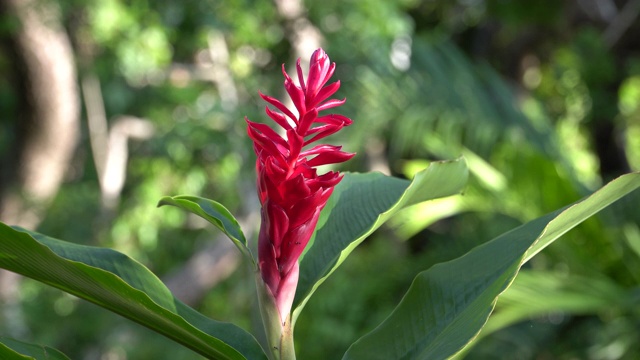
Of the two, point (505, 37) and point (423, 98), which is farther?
point (505, 37)

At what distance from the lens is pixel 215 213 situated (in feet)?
1.76

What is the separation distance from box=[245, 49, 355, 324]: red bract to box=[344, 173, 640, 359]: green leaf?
8 cm

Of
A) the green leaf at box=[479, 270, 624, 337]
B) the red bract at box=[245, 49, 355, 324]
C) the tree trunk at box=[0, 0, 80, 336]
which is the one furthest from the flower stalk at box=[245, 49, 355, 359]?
the tree trunk at box=[0, 0, 80, 336]

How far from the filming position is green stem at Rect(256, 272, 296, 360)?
0.50 metres

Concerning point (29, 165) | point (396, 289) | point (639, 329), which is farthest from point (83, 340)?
point (639, 329)

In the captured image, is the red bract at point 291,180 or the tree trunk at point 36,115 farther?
the tree trunk at point 36,115

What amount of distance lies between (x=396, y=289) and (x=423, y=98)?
50.7 inches

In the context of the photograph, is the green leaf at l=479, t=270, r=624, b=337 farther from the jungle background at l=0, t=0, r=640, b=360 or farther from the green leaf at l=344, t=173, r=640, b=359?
the green leaf at l=344, t=173, r=640, b=359

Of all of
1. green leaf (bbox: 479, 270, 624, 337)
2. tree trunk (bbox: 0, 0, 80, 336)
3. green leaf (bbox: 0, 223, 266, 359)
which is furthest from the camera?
tree trunk (bbox: 0, 0, 80, 336)

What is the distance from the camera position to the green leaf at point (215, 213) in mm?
512

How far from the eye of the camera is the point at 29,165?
3.59 meters

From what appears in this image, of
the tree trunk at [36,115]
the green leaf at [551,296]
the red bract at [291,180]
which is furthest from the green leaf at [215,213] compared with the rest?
the tree trunk at [36,115]

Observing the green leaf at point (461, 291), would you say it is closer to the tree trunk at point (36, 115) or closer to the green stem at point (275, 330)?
the green stem at point (275, 330)

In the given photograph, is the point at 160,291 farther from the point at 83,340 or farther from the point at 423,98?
the point at 83,340
